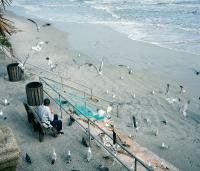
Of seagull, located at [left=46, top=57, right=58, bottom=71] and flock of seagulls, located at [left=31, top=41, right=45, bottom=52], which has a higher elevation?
flock of seagulls, located at [left=31, top=41, right=45, bottom=52]

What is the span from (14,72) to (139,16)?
2372 cm

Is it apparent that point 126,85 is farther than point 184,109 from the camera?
Yes

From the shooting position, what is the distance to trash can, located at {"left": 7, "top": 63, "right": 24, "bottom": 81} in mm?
14295

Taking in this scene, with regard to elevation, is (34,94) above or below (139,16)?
below

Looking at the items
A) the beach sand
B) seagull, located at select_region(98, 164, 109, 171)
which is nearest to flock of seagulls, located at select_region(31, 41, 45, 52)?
the beach sand

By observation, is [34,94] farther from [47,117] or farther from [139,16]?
[139,16]

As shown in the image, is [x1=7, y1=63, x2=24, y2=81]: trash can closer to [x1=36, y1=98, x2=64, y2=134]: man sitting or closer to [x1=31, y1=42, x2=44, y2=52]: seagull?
[x1=36, y1=98, x2=64, y2=134]: man sitting

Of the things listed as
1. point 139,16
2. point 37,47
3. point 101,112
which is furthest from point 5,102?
point 139,16

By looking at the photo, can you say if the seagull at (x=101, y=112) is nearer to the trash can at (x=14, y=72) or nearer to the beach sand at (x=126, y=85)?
the beach sand at (x=126, y=85)

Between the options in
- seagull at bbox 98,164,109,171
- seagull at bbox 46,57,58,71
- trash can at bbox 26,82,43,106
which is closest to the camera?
seagull at bbox 98,164,109,171

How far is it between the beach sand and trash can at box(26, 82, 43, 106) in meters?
0.46

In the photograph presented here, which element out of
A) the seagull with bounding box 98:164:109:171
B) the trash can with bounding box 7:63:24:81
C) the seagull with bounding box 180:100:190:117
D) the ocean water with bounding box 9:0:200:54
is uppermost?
the ocean water with bounding box 9:0:200:54

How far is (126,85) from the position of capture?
17.1 metres

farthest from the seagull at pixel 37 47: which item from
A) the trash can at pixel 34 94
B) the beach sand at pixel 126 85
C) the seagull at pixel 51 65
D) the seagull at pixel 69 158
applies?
the seagull at pixel 69 158
